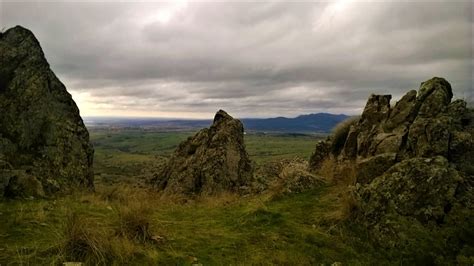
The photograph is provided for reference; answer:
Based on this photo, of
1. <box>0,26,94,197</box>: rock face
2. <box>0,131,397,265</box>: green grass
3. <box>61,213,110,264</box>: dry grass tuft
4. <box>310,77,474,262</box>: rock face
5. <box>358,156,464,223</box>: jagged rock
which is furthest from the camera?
<box>0,26,94,197</box>: rock face

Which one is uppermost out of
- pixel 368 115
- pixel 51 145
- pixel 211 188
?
pixel 368 115

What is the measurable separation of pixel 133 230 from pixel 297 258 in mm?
4079

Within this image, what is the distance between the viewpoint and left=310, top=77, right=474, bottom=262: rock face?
405 inches

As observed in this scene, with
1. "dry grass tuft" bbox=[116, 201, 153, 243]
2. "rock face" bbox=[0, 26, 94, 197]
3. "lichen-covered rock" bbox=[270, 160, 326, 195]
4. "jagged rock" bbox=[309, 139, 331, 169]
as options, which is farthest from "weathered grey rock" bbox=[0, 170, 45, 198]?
"jagged rock" bbox=[309, 139, 331, 169]

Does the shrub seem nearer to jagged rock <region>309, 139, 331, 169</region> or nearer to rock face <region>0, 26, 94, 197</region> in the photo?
jagged rock <region>309, 139, 331, 169</region>

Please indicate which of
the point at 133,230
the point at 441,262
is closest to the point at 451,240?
the point at 441,262

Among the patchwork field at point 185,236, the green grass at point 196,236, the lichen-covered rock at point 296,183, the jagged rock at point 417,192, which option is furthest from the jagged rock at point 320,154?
the jagged rock at point 417,192

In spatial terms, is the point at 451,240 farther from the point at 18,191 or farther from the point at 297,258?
the point at 18,191

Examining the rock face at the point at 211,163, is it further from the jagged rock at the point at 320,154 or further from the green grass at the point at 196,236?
the green grass at the point at 196,236

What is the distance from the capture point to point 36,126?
19.0 metres

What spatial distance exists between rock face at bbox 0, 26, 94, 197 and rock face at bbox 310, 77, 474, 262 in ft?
42.0

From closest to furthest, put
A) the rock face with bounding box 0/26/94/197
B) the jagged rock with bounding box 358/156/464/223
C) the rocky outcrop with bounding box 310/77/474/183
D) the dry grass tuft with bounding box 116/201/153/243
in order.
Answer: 1. the dry grass tuft with bounding box 116/201/153/243
2. the jagged rock with bounding box 358/156/464/223
3. the rocky outcrop with bounding box 310/77/474/183
4. the rock face with bounding box 0/26/94/197

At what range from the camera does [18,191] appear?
48.6 feet

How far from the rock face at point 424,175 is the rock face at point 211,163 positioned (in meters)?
10.7
